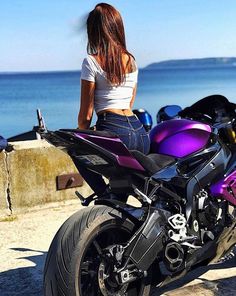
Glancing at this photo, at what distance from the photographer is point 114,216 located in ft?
10.8

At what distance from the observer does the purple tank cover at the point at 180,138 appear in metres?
3.64

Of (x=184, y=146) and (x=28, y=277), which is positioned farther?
(x=28, y=277)

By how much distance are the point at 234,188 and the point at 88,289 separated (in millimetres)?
1197

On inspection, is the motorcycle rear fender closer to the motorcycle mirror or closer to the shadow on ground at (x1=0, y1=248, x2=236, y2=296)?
the shadow on ground at (x1=0, y1=248, x2=236, y2=296)

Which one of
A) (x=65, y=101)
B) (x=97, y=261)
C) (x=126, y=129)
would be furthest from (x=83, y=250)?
(x=65, y=101)

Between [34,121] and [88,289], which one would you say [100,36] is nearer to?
[88,289]

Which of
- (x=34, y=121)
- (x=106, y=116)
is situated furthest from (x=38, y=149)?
(x=34, y=121)

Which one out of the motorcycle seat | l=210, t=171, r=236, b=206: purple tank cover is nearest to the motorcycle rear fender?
the motorcycle seat

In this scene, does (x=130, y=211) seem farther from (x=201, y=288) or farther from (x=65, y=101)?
(x=65, y=101)

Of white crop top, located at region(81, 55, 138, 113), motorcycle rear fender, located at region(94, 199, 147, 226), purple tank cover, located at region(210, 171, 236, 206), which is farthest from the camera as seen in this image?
purple tank cover, located at region(210, 171, 236, 206)

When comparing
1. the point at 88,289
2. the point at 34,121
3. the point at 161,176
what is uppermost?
the point at 161,176

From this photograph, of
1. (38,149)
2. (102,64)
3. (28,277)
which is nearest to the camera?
(102,64)

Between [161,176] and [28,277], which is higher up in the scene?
[161,176]

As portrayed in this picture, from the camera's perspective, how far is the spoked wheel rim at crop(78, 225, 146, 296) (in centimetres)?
327
